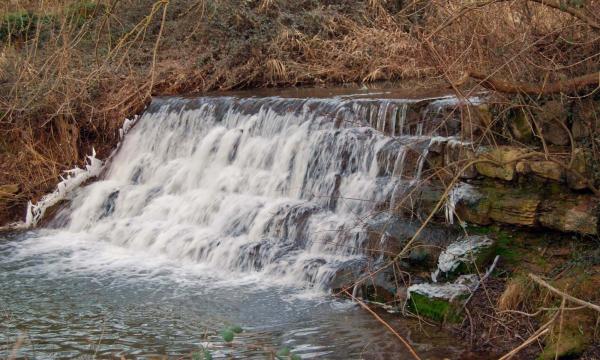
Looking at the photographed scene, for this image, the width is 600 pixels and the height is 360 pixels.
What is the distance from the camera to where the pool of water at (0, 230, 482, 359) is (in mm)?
6676

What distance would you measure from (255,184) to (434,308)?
4174 millimetres

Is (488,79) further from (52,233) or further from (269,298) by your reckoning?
(52,233)

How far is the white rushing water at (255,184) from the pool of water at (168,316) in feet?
1.51

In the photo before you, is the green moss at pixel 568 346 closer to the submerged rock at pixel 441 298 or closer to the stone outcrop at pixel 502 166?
the submerged rock at pixel 441 298

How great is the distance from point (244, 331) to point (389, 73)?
881 centimetres

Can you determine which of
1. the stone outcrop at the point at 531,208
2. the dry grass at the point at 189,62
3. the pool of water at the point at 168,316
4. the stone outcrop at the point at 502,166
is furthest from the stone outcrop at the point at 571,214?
the dry grass at the point at 189,62

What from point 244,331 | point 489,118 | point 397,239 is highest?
point 489,118

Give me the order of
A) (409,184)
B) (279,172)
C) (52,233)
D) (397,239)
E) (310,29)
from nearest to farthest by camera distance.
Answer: (397,239) → (409,184) → (279,172) → (52,233) → (310,29)

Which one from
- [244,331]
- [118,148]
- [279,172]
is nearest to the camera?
[244,331]

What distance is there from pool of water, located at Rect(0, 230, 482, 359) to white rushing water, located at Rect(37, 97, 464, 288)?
0.46 metres

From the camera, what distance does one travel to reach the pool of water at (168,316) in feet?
21.9

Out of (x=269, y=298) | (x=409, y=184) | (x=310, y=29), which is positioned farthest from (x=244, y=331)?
(x=310, y=29)

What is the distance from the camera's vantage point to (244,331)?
712 cm

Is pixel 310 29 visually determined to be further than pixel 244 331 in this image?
Yes
